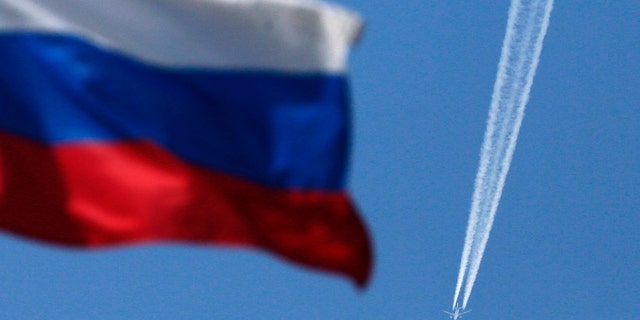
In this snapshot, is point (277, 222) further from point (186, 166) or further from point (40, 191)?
point (40, 191)

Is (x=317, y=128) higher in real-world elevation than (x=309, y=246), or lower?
higher

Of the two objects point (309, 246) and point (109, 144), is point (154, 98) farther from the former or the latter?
point (309, 246)

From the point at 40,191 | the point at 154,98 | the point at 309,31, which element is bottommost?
the point at 40,191

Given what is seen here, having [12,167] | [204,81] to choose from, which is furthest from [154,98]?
[12,167]

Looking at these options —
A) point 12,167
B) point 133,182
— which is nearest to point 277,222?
point 133,182

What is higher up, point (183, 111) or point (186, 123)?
point (183, 111)

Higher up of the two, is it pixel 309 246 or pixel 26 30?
pixel 26 30
